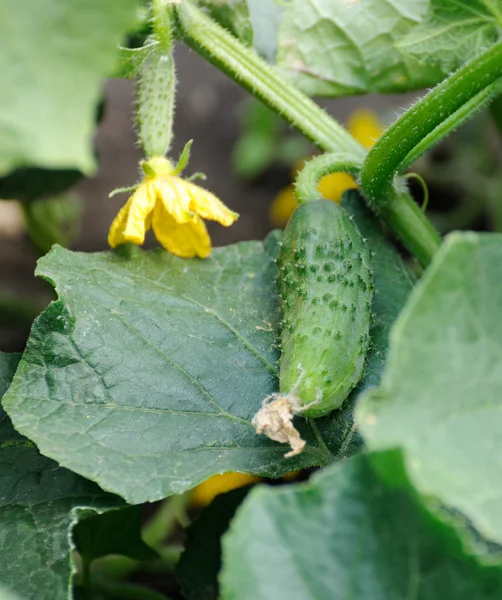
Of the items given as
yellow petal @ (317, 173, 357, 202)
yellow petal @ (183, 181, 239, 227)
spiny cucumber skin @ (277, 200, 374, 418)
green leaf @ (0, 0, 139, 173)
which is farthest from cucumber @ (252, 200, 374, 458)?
yellow petal @ (317, 173, 357, 202)

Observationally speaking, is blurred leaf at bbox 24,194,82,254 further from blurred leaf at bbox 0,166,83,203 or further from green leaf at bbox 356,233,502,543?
green leaf at bbox 356,233,502,543

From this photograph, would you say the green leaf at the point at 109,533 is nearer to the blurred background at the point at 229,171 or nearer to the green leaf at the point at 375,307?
the green leaf at the point at 375,307

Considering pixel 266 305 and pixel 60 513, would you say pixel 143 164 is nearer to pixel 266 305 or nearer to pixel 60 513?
pixel 266 305

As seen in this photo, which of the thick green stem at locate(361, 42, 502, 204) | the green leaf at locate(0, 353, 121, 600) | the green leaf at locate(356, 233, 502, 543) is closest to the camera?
the green leaf at locate(356, 233, 502, 543)

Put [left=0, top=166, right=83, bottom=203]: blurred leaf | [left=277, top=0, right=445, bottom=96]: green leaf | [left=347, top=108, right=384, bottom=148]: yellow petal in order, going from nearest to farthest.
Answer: [left=277, top=0, right=445, bottom=96]: green leaf < [left=0, top=166, right=83, bottom=203]: blurred leaf < [left=347, top=108, right=384, bottom=148]: yellow petal

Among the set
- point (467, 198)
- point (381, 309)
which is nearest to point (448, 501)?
point (381, 309)

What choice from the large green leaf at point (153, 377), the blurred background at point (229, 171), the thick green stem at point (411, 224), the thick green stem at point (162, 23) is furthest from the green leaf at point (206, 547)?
the blurred background at point (229, 171)

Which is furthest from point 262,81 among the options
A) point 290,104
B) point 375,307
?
→ point 375,307

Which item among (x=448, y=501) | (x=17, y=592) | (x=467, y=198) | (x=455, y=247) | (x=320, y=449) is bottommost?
(x=467, y=198)
